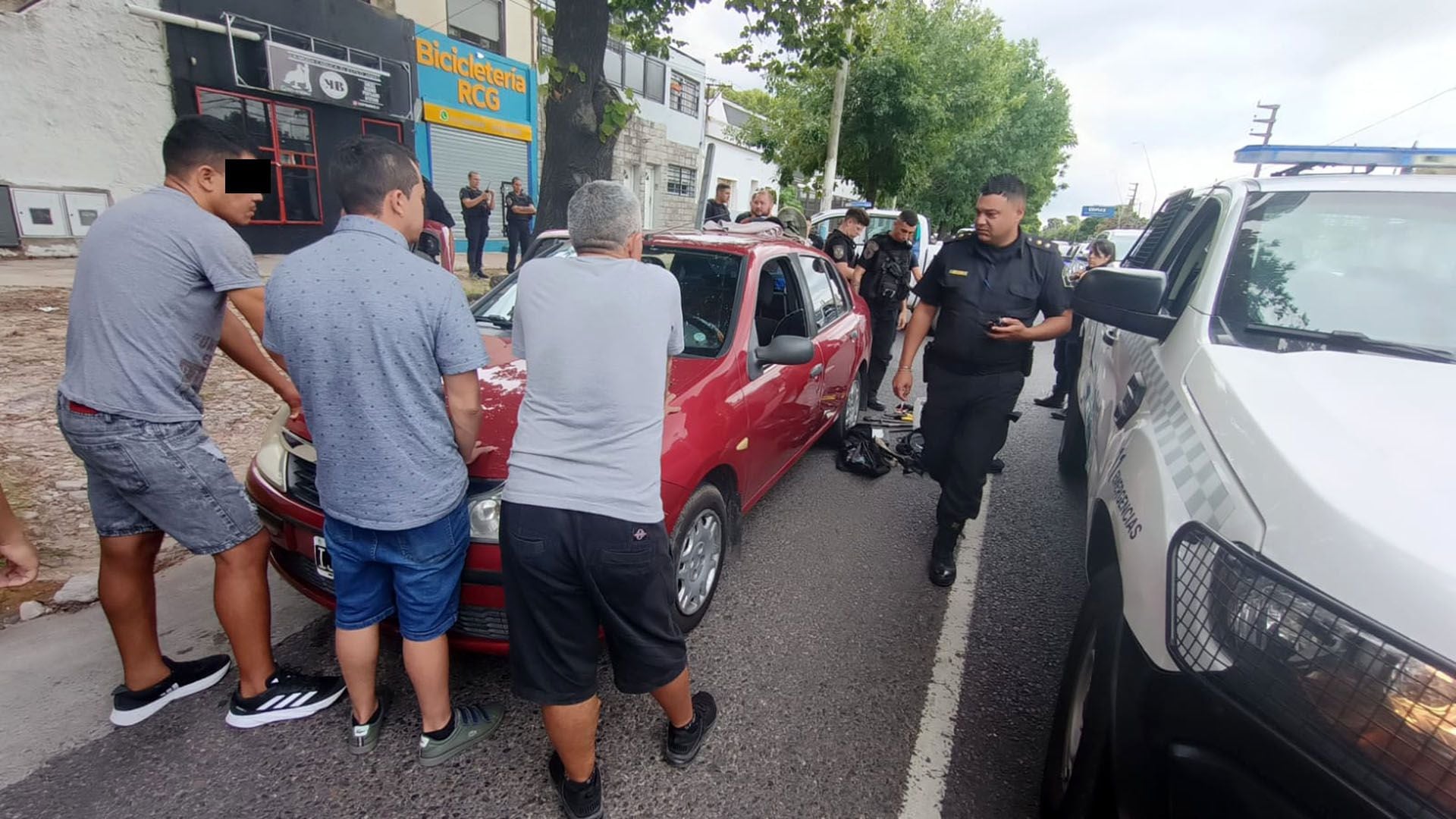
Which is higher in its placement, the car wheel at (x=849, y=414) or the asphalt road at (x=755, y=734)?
the car wheel at (x=849, y=414)

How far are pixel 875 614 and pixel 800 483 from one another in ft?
5.11

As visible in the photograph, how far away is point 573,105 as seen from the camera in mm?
6047

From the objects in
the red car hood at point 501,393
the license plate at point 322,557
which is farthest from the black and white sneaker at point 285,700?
the red car hood at point 501,393

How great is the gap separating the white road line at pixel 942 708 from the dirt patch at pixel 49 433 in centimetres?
349

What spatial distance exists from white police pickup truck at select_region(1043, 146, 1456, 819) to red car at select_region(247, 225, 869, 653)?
4.58ft

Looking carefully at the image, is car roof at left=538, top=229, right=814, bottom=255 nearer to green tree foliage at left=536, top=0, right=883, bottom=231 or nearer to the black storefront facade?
green tree foliage at left=536, top=0, right=883, bottom=231

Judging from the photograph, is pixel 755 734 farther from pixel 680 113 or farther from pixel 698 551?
pixel 680 113

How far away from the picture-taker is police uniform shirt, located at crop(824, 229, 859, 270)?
7301 millimetres

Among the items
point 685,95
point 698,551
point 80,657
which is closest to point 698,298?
point 698,551

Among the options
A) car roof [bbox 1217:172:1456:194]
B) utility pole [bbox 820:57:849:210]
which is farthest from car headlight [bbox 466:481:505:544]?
utility pole [bbox 820:57:849:210]

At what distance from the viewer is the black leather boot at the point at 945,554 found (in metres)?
3.45

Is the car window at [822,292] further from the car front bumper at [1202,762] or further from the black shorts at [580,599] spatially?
the car front bumper at [1202,762]

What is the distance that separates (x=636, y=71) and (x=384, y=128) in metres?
9.92

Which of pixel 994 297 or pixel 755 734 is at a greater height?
pixel 994 297
